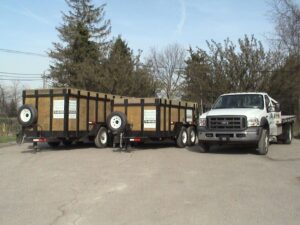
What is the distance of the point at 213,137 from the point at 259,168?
4040 mm

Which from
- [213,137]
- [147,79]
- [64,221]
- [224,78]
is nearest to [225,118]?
[213,137]

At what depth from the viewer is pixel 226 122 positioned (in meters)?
17.1

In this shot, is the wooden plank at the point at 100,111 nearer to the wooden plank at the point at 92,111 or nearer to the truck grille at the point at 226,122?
the wooden plank at the point at 92,111

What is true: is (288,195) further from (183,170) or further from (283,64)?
(283,64)

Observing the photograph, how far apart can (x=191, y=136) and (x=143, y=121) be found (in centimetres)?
348

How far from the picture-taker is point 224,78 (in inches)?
1415

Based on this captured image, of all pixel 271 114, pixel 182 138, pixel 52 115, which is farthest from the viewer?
pixel 182 138

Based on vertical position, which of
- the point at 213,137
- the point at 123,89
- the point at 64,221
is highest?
the point at 123,89

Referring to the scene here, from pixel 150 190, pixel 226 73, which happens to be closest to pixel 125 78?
pixel 226 73

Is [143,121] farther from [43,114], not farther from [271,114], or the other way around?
[271,114]

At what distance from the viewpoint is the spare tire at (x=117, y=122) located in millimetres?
19234

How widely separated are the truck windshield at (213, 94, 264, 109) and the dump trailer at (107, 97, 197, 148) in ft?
8.50

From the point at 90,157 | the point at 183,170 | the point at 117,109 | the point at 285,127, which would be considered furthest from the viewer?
the point at 285,127

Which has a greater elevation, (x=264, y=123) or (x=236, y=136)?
(x=264, y=123)
